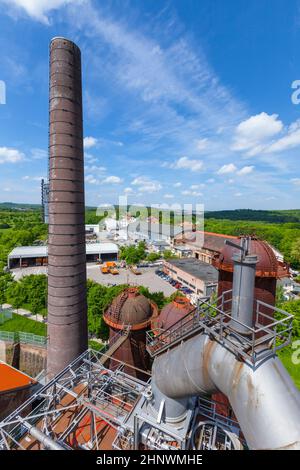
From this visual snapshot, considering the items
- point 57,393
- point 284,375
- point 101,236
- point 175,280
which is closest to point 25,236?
point 101,236

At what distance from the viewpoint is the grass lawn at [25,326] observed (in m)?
22.8

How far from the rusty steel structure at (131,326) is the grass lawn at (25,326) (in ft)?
39.6

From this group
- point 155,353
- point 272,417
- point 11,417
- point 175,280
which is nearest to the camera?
point 272,417

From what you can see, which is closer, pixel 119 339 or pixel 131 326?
pixel 119 339

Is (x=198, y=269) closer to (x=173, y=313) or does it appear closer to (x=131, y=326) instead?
(x=131, y=326)

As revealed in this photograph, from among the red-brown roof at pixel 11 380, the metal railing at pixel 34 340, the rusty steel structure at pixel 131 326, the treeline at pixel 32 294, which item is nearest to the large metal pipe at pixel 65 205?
the rusty steel structure at pixel 131 326

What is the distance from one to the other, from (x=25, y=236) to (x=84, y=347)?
186 feet

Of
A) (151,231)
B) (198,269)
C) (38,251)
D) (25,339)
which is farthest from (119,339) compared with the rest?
(151,231)

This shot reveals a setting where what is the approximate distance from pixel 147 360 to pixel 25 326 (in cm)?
1521

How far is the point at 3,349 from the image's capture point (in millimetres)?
18094

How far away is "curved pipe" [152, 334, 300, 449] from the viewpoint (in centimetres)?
360

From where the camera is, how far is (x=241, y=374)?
419 centimetres

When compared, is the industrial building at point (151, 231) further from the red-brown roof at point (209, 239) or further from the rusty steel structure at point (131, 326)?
the rusty steel structure at point (131, 326)
